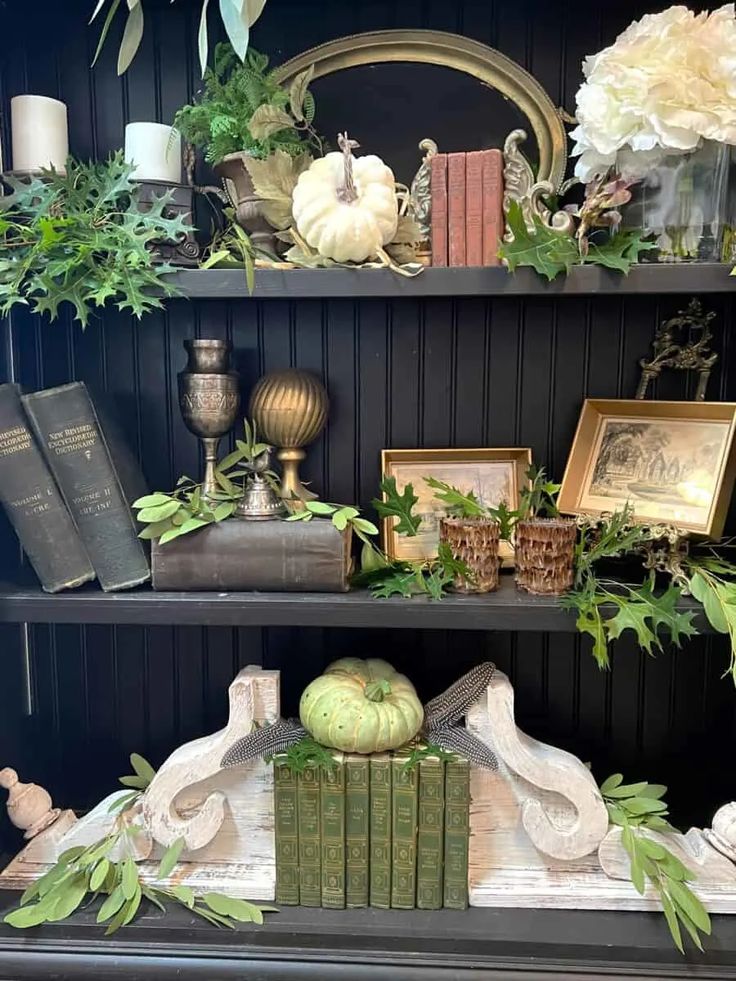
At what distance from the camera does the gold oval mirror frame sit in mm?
1048

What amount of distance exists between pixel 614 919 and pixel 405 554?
1.70 ft

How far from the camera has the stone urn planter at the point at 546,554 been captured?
3.04 ft

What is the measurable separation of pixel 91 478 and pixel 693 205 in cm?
79

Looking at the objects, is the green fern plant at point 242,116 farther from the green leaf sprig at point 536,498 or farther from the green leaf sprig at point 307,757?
the green leaf sprig at point 307,757

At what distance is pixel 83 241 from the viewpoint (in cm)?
91

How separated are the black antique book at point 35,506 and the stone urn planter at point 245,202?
1.14ft

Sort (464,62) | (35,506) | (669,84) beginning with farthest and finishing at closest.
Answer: (464,62) → (35,506) → (669,84)

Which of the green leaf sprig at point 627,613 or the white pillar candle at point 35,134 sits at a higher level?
Result: the white pillar candle at point 35,134

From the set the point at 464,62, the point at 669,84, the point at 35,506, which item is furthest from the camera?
the point at 464,62

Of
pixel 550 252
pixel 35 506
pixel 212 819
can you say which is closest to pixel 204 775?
pixel 212 819

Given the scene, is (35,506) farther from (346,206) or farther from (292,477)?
(346,206)

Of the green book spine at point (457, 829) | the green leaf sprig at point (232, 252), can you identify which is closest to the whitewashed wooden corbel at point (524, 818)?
the green book spine at point (457, 829)

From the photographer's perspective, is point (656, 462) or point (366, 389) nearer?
point (656, 462)

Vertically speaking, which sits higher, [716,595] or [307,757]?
[716,595]
